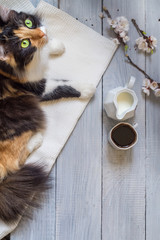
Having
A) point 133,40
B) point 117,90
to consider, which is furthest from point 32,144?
point 133,40

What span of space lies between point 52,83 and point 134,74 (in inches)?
16.1

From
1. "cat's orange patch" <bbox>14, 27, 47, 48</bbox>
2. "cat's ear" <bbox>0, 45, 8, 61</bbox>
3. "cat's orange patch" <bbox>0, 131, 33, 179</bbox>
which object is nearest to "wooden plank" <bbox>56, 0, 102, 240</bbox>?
"cat's orange patch" <bbox>0, 131, 33, 179</bbox>

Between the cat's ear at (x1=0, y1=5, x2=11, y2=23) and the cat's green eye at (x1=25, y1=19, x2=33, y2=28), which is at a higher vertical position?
the cat's ear at (x1=0, y1=5, x2=11, y2=23)

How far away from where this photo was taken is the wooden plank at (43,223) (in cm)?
146

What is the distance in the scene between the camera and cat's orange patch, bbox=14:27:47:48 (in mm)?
1249

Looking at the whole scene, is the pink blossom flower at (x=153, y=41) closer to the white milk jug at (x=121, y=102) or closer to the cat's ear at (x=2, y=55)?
the white milk jug at (x=121, y=102)

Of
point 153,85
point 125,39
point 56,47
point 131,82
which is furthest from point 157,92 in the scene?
point 56,47

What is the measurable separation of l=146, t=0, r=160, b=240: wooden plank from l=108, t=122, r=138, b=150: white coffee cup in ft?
0.50

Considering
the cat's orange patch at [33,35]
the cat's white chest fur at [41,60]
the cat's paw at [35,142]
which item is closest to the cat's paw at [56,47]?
the cat's white chest fur at [41,60]

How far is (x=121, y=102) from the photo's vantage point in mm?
1475

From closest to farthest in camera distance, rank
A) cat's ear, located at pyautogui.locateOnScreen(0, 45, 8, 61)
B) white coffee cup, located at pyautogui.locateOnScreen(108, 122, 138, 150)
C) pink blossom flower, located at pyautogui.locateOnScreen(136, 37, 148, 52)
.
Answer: cat's ear, located at pyautogui.locateOnScreen(0, 45, 8, 61) → white coffee cup, located at pyautogui.locateOnScreen(108, 122, 138, 150) → pink blossom flower, located at pyautogui.locateOnScreen(136, 37, 148, 52)

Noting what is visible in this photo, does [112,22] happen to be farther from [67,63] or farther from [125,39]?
[67,63]

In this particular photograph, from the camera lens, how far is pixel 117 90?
1459 mm

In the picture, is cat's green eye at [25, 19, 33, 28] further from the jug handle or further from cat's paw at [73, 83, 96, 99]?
the jug handle
